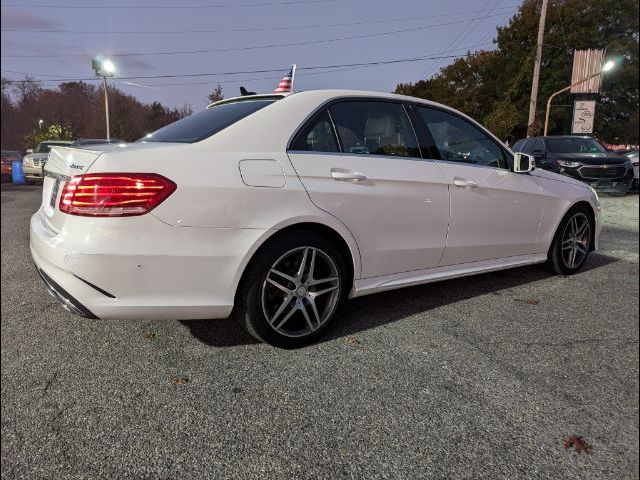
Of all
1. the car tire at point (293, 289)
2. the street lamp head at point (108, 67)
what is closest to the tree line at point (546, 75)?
the car tire at point (293, 289)

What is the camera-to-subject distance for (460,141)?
3.36 metres

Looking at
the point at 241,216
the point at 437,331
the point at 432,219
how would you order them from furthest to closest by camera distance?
the point at 432,219, the point at 437,331, the point at 241,216

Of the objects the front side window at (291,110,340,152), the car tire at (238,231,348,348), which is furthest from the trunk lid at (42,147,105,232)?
the front side window at (291,110,340,152)

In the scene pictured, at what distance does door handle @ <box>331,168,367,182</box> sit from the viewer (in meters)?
2.55

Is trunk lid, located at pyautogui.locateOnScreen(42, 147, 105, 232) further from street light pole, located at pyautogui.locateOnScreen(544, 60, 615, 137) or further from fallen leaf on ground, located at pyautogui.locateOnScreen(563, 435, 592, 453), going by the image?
street light pole, located at pyautogui.locateOnScreen(544, 60, 615, 137)

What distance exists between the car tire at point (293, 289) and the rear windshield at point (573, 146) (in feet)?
9.75

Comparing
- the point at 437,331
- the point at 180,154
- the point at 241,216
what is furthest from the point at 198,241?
the point at 437,331

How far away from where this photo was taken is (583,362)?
2287mm

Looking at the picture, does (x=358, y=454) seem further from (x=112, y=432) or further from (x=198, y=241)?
(x=198, y=241)

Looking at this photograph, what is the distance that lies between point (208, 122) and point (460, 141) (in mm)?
1913

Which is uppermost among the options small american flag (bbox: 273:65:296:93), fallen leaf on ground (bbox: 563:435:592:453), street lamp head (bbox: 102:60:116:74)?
street lamp head (bbox: 102:60:116:74)

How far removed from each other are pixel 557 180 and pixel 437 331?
2.13 metres

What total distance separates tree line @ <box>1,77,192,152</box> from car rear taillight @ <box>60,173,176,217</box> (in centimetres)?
139

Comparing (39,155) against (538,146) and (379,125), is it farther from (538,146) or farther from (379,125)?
(538,146)
